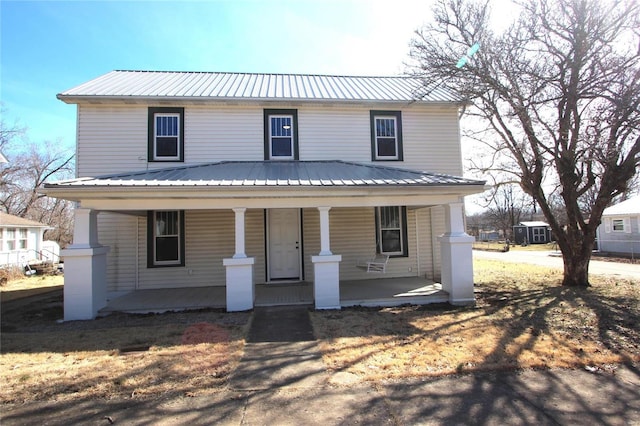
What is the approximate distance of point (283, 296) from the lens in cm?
872

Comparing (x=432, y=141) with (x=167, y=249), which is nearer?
(x=167, y=249)

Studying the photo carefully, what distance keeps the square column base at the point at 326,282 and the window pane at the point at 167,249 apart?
483 cm

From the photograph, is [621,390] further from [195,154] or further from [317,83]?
[317,83]

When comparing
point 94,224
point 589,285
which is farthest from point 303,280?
point 589,285

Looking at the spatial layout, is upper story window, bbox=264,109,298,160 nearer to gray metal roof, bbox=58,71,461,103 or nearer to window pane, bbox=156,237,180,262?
gray metal roof, bbox=58,71,461,103

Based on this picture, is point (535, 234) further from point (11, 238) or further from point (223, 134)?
point (11, 238)

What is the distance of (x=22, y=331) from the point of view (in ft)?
21.3

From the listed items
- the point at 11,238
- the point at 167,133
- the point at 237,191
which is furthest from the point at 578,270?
the point at 11,238

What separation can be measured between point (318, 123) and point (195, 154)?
3.79 m

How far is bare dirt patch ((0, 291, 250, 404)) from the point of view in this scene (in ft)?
13.1

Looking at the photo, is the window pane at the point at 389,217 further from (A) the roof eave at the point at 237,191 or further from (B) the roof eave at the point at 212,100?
(B) the roof eave at the point at 212,100

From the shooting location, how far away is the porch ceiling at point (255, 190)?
724cm

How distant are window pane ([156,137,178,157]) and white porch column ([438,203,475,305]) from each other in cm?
774

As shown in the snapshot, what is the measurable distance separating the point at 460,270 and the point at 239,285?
501 centimetres
